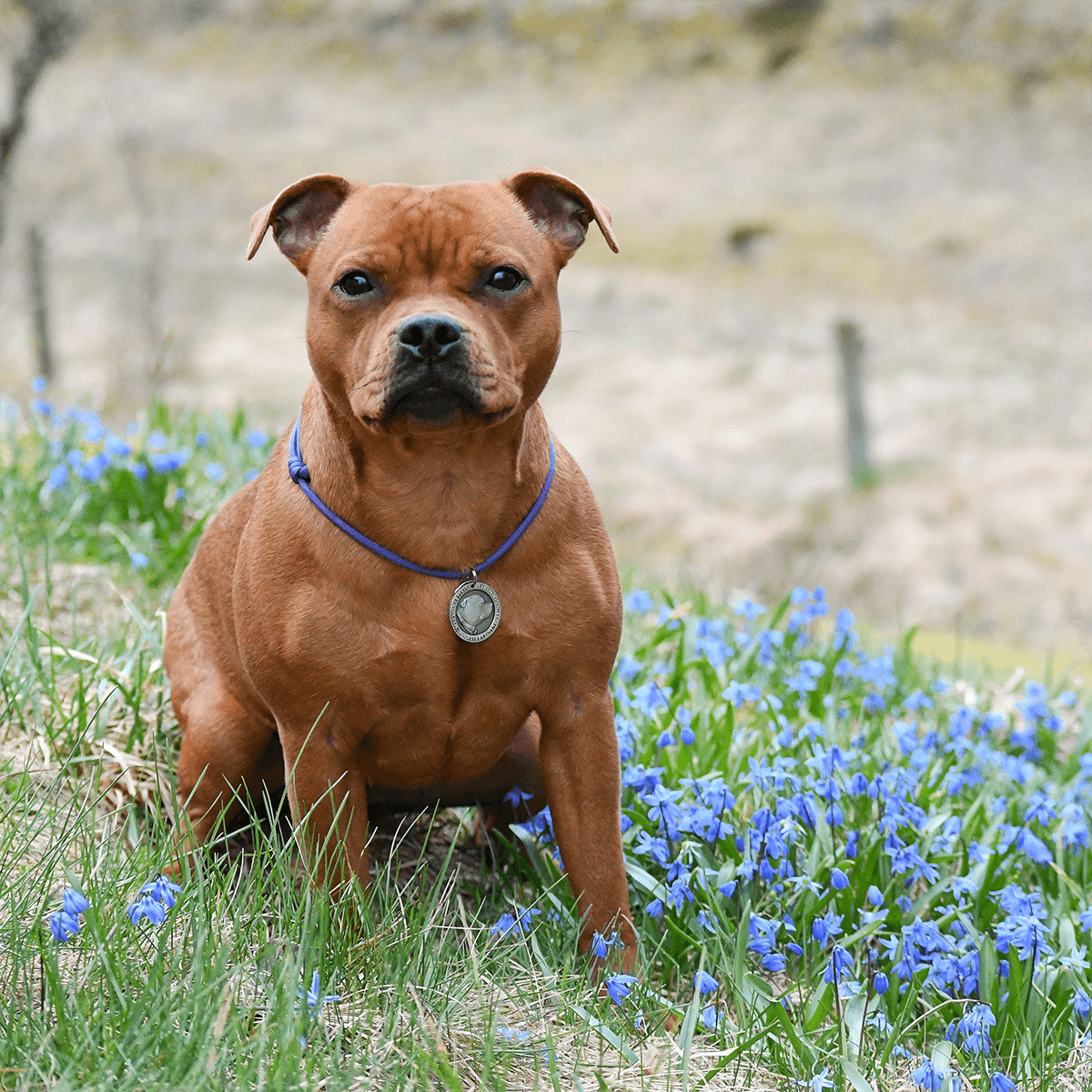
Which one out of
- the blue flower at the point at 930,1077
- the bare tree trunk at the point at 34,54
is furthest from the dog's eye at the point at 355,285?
the bare tree trunk at the point at 34,54

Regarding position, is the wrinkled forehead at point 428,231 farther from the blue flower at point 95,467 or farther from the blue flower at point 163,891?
the blue flower at point 95,467

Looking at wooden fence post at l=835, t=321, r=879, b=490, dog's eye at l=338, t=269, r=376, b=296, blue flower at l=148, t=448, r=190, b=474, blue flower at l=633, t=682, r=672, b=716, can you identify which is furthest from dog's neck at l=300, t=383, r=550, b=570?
wooden fence post at l=835, t=321, r=879, b=490

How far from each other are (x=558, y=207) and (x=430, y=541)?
803 mm

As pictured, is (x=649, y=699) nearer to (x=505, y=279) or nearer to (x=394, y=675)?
(x=394, y=675)

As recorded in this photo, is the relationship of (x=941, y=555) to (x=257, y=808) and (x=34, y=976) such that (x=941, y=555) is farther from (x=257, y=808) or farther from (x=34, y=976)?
(x=34, y=976)

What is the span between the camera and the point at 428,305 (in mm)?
2291

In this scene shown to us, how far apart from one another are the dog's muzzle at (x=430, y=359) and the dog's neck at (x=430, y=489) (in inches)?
8.0

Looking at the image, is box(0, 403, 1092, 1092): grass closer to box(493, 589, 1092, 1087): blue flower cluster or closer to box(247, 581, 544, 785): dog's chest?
box(493, 589, 1092, 1087): blue flower cluster

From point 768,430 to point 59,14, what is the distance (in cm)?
809

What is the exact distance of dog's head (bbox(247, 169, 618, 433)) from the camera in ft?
7.36

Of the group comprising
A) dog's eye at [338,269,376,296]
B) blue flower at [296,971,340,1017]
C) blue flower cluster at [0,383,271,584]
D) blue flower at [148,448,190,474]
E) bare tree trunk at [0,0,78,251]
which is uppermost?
bare tree trunk at [0,0,78,251]

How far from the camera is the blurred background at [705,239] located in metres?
9.34

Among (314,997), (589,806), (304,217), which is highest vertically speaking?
(304,217)

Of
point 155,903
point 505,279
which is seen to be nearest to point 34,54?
point 505,279
